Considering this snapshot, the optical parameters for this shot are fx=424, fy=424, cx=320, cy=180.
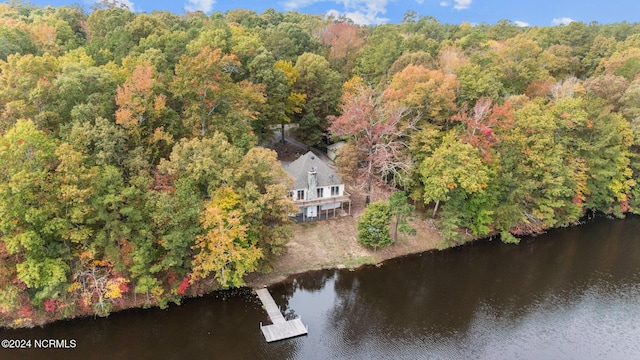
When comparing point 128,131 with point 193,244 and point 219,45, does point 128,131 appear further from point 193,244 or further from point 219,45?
point 219,45

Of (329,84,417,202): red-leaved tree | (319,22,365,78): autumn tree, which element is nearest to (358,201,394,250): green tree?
(329,84,417,202): red-leaved tree

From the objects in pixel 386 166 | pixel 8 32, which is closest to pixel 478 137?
pixel 386 166

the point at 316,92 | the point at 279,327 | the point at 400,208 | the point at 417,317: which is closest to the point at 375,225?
the point at 400,208

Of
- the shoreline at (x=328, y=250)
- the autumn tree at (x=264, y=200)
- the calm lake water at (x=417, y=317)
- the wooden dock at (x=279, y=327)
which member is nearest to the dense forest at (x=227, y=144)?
the autumn tree at (x=264, y=200)

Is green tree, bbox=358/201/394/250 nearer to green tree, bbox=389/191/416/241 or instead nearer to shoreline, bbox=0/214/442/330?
green tree, bbox=389/191/416/241

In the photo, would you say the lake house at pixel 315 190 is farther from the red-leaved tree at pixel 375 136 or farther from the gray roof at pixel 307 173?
the red-leaved tree at pixel 375 136
